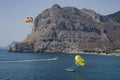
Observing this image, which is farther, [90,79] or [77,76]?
[77,76]

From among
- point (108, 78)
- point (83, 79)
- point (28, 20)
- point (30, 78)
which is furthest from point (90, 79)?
point (28, 20)

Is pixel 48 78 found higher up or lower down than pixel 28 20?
lower down

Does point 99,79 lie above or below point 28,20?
below

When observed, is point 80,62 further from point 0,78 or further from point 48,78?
point 0,78

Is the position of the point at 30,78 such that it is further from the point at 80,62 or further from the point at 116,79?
the point at 116,79

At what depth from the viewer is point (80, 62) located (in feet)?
479

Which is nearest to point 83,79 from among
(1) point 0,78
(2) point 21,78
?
(2) point 21,78

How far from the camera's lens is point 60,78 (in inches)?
5271

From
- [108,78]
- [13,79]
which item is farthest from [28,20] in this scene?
[108,78]

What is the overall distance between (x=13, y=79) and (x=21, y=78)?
4470 millimetres

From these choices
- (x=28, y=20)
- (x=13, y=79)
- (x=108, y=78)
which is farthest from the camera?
(x=108, y=78)

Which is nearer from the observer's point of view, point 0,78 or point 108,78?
point 0,78

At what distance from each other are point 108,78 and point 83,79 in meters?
14.0

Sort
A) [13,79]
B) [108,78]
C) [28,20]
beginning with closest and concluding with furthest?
[28,20], [13,79], [108,78]
